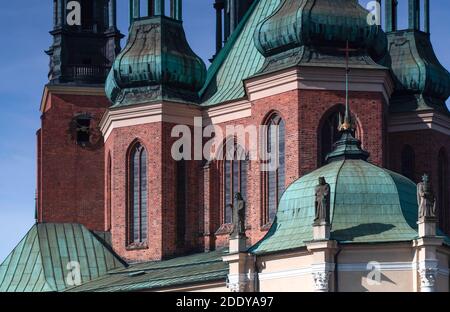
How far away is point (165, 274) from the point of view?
6469 cm

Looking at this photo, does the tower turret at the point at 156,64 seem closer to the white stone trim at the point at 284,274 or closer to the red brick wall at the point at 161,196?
the red brick wall at the point at 161,196

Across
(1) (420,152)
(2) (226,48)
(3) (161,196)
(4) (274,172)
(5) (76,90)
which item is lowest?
(3) (161,196)

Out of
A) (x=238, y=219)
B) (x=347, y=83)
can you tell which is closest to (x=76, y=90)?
(x=347, y=83)

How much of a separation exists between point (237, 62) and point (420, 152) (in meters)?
7.15

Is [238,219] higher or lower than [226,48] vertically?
lower

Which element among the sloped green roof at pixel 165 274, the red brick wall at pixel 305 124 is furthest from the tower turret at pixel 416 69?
the sloped green roof at pixel 165 274

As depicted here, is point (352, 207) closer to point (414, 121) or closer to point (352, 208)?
point (352, 208)

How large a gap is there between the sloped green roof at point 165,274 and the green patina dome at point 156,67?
19.4 feet

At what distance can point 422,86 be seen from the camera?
6862 cm

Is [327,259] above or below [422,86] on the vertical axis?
below

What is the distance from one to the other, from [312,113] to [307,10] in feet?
10.8

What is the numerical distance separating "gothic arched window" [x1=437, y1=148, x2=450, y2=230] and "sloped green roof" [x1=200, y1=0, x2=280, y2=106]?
709 cm
